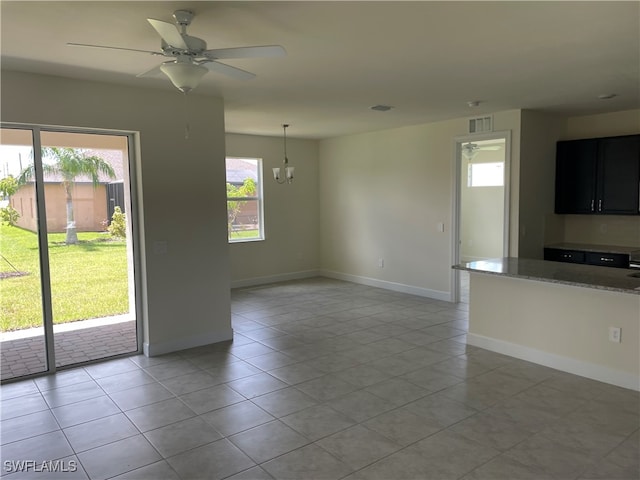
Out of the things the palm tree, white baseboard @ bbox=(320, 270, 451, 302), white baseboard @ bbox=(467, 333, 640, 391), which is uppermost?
the palm tree

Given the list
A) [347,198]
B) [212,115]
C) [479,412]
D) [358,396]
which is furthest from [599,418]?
[347,198]

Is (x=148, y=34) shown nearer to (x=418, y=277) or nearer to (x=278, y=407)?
(x=278, y=407)

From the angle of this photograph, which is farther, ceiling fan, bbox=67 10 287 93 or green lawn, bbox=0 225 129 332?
green lawn, bbox=0 225 129 332

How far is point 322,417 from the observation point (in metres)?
3.06

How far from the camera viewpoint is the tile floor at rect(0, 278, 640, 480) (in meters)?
2.52

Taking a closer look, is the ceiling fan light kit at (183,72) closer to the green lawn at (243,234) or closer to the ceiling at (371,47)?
the ceiling at (371,47)

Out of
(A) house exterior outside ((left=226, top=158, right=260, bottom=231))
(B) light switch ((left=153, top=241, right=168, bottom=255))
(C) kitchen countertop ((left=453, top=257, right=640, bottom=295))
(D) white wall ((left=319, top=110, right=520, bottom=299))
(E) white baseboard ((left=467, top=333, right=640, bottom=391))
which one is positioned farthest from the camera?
(A) house exterior outside ((left=226, top=158, right=260, bottom=231))

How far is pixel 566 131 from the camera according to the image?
6008 mm

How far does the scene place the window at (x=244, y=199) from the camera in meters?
7.31
